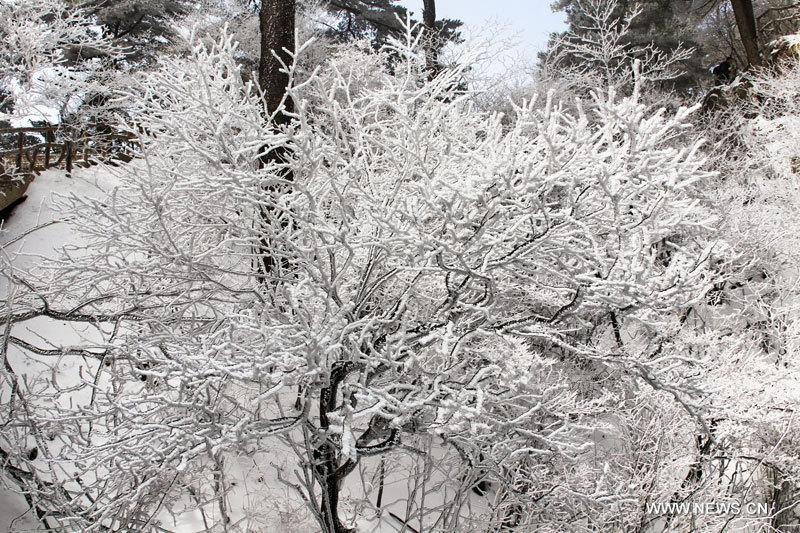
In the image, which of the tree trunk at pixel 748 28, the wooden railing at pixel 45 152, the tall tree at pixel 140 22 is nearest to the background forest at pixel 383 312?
the wooden railing at pixel 45 152

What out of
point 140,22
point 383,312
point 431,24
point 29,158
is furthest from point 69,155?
point 383,312

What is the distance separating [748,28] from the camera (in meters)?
16.2

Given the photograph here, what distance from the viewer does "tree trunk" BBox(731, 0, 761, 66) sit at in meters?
16.0

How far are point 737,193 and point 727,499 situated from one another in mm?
7413

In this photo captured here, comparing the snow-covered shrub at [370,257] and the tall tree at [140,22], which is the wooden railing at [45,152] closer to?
the tall tree at [140,22]

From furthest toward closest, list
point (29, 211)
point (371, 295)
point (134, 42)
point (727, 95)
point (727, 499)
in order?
point (134, 42), point (727, 95), point (29, 211), point (727, 499), point (371, 295)

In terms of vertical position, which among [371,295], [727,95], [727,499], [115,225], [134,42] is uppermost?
[134,42]

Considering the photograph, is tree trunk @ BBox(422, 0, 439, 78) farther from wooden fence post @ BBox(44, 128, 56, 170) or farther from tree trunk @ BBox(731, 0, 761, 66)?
wooden fence post @ BBox(44, 128, 56, 170)

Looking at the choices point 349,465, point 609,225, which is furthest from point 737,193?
point 349,465

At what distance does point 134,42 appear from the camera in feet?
66.1

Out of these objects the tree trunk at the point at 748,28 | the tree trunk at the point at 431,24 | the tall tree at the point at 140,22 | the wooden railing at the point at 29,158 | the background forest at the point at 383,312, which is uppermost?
the tall tree at the point at 140,22

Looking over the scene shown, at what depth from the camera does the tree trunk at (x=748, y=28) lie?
52.6 feet

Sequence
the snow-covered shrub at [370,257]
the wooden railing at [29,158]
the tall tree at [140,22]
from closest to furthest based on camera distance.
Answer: the snow-covered shrub at [370,257] → the wooden railing at [29,158] → the tall tree at [140,22]

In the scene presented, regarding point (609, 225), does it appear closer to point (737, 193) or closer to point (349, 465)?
point (349, 465)
